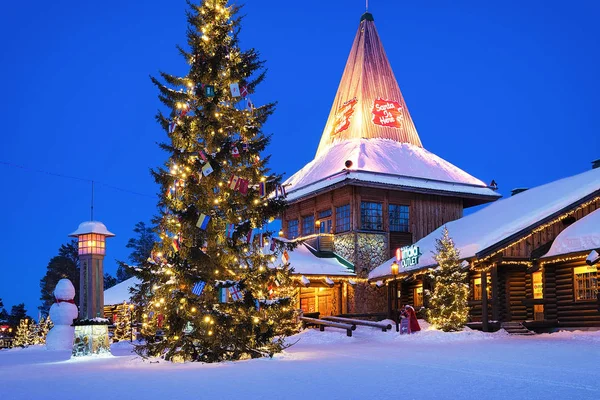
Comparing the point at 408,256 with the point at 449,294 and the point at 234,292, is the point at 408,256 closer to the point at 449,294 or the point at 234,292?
the point at 449,294

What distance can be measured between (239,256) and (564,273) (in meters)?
13.5

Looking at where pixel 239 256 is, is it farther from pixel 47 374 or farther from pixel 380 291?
pixel 380 291

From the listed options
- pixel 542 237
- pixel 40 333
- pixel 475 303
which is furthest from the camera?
pixel 40 333

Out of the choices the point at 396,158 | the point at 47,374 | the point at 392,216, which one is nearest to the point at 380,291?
the point at 392,216

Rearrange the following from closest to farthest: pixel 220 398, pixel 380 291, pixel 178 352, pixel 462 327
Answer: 1. pixel 220 398
2. pixel 178 352
3. pixel 462 327
4. pixel 380 291

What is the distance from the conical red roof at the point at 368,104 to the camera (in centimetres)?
3609

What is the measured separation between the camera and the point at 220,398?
926cm

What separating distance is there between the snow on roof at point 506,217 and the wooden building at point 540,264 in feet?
0.22

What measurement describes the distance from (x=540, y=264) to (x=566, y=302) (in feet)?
5.21

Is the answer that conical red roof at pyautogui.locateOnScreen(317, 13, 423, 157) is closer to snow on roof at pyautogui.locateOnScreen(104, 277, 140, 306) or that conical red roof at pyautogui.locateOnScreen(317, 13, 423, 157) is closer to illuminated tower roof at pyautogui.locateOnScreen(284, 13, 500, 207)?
illuminated tower roof at pyautogui.locateOnScreen(284, 13, 500, 207)

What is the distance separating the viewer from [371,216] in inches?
1303

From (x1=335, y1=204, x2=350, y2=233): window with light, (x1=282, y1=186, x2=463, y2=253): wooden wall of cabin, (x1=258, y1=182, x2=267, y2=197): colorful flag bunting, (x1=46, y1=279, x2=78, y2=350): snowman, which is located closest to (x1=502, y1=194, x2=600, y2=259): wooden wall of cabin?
(x1=282, y1=186, x2=463, y2=253): wooden wall of cabin

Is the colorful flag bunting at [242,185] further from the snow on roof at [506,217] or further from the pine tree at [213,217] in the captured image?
the snow on roof at [506,217]

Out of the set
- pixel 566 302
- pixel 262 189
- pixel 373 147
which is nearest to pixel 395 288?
pixel 566 302
